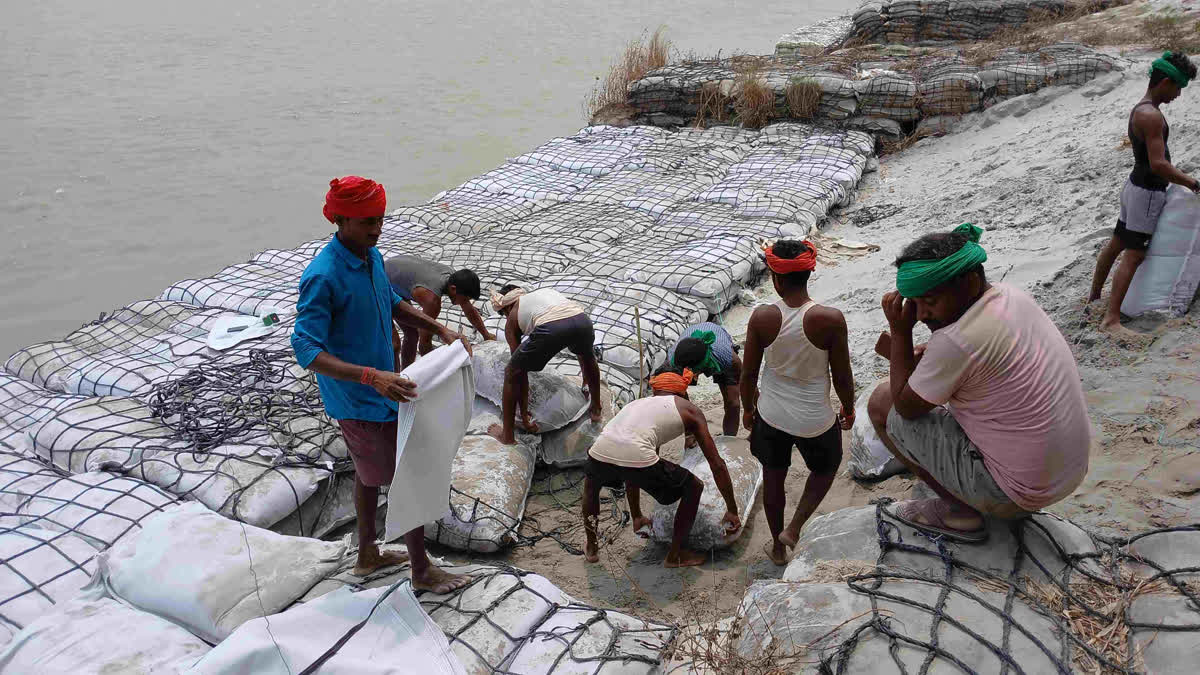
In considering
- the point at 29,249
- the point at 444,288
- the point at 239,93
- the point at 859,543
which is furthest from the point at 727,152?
the point at 239,93

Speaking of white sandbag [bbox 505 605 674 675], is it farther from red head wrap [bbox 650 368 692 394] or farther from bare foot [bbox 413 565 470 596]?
red head wrap [bbox 650 368 692 394]

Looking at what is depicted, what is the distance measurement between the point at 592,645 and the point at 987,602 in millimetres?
1021

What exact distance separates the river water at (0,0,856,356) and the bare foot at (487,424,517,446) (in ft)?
16.4

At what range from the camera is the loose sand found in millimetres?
2936

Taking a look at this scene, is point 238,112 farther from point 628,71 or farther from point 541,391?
point 541,391

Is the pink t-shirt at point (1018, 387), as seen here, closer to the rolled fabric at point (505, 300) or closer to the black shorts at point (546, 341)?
the black shorts at point (546, 341)

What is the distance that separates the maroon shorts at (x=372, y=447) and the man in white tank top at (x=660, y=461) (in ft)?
2.74

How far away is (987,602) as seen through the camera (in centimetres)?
201

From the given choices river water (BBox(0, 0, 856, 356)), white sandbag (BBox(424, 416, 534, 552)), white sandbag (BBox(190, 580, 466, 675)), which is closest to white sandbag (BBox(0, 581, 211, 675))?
white sandbag (BBox(190, 580, 466, 675))

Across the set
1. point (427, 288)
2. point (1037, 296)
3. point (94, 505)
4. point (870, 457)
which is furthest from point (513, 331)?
point (1037, 296)

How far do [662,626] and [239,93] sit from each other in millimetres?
14286

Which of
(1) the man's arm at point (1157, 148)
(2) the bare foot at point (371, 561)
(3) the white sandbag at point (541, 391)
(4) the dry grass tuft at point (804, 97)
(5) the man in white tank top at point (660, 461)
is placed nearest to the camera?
(2) the bare foot at point (371, 561)

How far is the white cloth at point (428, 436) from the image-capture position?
93.0 inches

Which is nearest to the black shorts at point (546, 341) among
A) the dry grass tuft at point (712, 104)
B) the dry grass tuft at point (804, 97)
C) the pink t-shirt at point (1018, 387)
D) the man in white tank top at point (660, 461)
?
the man in white tank top at point (660, 461)
